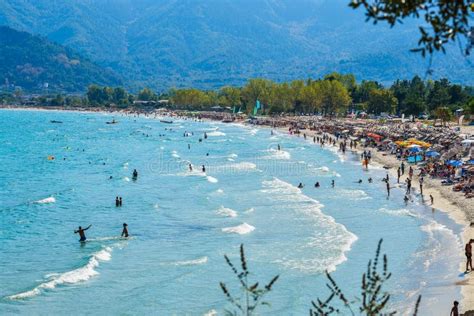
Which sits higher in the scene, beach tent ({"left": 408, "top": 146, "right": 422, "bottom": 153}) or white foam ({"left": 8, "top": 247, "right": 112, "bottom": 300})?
beach tent ({"left": 408, "top": 146, "right": 422, "bottom": 153})

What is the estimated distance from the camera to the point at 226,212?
36.7 metres

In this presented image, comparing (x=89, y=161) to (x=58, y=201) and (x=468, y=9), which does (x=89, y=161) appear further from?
(x=468, y=9)

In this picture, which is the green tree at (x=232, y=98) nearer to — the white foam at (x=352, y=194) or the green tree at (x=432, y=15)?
the white foam at (x=352, y=194)

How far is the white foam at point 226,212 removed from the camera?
1419 inches

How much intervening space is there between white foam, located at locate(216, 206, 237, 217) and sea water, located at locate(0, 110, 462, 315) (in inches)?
5.3

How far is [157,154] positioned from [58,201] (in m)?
33.4

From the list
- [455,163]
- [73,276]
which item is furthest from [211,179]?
[73,276]

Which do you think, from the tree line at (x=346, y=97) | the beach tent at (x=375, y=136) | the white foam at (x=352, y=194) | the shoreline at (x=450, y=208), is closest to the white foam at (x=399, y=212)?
the shoreline at (x=450, y=208)

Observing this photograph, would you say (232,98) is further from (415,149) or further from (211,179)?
(211,179)

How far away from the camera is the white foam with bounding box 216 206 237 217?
36.0 metres

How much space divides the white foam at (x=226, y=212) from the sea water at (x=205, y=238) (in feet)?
0.44

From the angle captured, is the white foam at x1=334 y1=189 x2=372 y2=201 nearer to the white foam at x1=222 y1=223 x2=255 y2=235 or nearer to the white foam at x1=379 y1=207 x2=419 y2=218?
the white foam at x1=379 y1=207 x2=419 y2=218

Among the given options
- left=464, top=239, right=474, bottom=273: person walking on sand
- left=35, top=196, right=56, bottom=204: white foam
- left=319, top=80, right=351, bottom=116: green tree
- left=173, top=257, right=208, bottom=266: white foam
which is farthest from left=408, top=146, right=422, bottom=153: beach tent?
left=319, top=80, right=351, bottom=116: green tree

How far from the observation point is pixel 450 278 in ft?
75.1
